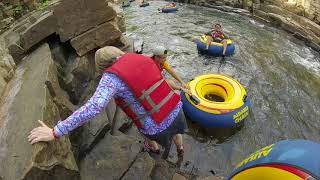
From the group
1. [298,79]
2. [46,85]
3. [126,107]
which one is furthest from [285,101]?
[46,85]

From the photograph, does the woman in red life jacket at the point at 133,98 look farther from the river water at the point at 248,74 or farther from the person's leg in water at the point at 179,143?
the river water at the point at 248,74

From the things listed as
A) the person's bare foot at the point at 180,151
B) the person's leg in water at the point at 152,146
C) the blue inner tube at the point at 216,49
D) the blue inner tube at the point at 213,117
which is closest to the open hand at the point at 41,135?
the person's leg in water at the point at 152,146

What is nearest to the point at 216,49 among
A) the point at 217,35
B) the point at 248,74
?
the point at 217,35

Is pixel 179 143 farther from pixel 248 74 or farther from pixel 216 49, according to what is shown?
pixel 216 49

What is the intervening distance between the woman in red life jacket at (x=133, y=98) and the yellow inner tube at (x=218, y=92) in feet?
7.28

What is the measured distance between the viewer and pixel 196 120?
6.08 meters

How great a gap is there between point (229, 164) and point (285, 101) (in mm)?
3186

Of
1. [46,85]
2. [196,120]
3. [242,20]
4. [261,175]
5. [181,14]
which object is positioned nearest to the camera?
[261,175]

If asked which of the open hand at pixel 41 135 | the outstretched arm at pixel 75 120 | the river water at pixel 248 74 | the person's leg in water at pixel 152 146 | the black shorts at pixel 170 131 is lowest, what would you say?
the river water at pixel 248 74

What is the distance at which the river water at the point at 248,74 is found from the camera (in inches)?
223

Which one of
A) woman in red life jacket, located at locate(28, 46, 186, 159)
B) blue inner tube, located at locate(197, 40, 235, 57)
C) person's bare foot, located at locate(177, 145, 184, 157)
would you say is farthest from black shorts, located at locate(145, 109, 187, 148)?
blue inner tube, located at locate(197, 40, 235, 57)

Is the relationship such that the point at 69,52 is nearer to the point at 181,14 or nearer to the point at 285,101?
the point at 285,101

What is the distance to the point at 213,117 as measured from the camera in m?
5.83

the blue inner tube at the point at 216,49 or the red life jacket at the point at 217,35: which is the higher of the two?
the red life jacket at the point at 217,35
